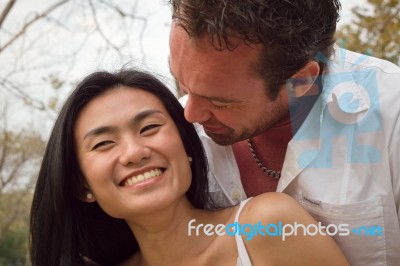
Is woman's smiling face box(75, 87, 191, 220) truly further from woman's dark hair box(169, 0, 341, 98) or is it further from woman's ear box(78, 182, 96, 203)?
woman's dark hair box(169, 0, 341, 98)

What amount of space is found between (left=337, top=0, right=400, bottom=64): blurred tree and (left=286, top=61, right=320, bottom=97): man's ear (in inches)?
92.4

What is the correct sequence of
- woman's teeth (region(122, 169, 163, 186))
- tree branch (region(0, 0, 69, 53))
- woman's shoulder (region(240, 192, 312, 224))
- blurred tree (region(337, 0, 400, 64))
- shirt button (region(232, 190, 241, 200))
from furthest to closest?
tree branch (region(0, 0, 69, 53)) → blurred tree (region(337, 0, 400, 64)) → shirt button (region(232, 190, 241, 200)) → woman's teeth (region(122, 169, 163, 186)) → woman's shoulder (region(240, 192, 312, 224))

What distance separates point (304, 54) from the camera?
6.32 feet

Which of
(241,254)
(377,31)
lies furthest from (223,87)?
(377,31)

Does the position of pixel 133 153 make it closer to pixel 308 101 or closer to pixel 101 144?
pixel 101 144

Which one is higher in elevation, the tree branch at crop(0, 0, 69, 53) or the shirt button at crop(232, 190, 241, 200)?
the tree branch at crop(0, 0, 69, 53)

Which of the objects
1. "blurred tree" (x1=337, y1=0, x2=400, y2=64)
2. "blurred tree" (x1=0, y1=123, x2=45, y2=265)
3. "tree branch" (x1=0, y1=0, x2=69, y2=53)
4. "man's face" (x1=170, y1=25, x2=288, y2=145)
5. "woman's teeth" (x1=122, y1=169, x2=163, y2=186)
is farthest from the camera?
"blurred tree" (x1=0, y1=123, x2=45, y2=265)

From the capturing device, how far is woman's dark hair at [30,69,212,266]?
1.95 metres

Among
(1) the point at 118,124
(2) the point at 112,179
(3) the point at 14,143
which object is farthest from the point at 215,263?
(3) the point at 14,143

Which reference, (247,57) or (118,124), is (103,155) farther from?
(247,57)

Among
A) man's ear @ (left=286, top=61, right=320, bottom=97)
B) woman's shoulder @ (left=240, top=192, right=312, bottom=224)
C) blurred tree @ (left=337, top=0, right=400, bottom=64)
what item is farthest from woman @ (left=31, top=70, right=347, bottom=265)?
blurred tree @ (left=337, top=0, right=400, bottom=64)

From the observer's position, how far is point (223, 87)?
6.22ft

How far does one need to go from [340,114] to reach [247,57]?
371mm

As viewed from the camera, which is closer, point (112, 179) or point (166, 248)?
point (112, 179)
